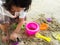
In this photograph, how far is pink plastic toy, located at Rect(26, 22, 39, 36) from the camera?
1.85 meters

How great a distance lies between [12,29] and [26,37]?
0.49ft

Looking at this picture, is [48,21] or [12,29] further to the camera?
[48,21]

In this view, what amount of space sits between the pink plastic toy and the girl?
0.33 ft

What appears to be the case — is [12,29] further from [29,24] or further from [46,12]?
[46,12]

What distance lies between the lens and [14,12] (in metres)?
1.70

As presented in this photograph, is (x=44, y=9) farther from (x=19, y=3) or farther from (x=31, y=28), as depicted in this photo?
(x=19, y=3)

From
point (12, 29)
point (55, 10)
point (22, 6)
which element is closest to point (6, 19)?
point (12, 29)

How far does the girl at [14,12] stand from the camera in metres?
1.54

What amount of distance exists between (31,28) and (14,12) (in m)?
0.28

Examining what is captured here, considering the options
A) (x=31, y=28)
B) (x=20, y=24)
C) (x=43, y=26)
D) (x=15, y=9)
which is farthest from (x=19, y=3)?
(x=43, y=26)

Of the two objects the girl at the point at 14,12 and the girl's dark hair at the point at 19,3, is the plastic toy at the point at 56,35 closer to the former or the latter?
the girl at the point at 14,12

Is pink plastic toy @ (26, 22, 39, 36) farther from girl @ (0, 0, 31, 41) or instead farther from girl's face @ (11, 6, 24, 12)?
girl's face @ (11, 6, 24, 12)

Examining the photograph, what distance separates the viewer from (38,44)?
6.06ft

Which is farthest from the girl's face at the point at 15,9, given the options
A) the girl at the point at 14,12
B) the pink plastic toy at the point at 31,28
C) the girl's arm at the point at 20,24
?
the pink plastic toy at the point at 31,28
